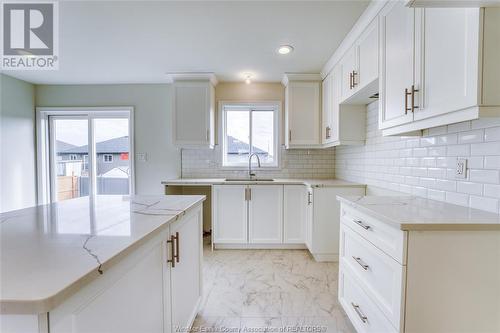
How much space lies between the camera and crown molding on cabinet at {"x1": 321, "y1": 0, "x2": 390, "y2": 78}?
1811 mm

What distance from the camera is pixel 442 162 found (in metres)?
1.58

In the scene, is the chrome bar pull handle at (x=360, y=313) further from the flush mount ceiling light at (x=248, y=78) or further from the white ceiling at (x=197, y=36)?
the flush mount ceiling light at (x=248, y=78)

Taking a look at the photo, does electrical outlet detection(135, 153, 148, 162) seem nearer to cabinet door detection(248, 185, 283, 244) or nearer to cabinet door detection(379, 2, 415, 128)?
cabinet door detection(248, 185, 283, 244)

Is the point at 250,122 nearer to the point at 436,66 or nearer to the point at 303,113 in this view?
the point at 303,113

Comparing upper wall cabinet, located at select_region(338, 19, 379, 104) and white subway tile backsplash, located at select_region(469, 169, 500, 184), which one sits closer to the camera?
white subway tile backsplash, located at select_region(469, 169, 500, 184)

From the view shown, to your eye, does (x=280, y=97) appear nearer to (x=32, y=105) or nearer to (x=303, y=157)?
(x=303, y=157)

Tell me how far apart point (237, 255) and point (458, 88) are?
2.67 m

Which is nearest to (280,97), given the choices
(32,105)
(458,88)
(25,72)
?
(458,88)

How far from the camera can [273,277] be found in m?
2.45

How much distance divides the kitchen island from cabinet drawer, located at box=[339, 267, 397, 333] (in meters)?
1.08

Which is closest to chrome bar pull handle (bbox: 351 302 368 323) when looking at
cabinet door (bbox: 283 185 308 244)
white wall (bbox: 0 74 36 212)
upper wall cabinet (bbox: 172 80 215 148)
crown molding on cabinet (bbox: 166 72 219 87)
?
cabinet door (bbox: 283 185 308 244)

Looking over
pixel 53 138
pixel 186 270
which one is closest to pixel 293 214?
pixel 186 270

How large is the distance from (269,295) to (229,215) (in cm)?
124

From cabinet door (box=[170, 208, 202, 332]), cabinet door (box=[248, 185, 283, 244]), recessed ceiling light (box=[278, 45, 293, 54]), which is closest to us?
cabinet door (box=[170, 208, 202, 332])
